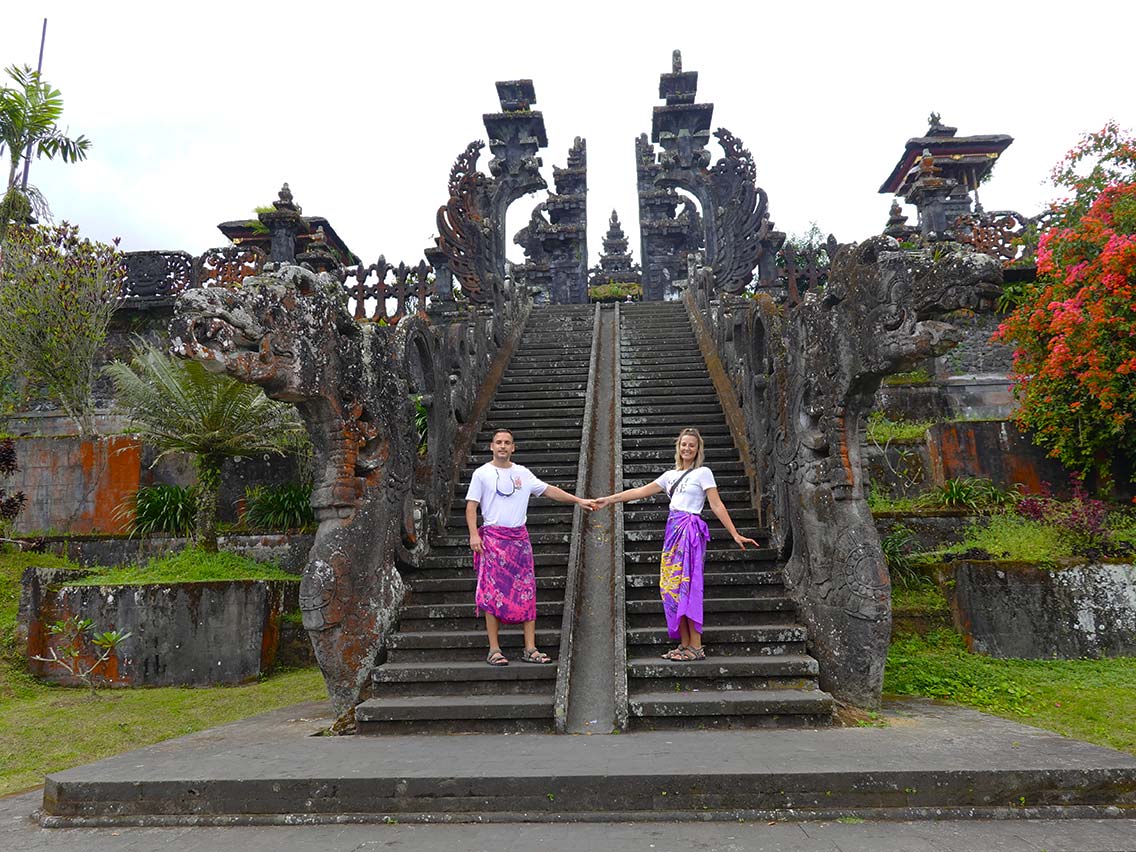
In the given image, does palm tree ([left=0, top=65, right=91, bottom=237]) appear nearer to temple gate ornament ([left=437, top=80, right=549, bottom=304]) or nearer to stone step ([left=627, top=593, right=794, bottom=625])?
temple gate ornament ([left=437, top=80, right=549, bottom=304])

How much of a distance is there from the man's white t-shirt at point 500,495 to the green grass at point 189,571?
3.42 m

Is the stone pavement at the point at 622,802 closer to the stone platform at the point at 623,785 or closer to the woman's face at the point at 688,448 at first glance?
the stone platform at the point at 623,785

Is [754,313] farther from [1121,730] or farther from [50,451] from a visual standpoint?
[50,451]

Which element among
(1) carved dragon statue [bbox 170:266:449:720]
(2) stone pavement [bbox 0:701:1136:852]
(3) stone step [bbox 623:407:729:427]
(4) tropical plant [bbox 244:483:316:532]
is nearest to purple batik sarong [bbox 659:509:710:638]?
(2) stone pavement [bbox 0:701:1136:852]

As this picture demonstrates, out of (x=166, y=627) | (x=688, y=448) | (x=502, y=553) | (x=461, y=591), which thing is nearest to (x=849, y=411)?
(x=688, y=448)

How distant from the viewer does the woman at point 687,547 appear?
188 inches

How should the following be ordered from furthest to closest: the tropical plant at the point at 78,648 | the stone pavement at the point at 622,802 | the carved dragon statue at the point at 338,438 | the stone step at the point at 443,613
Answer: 1. the tropical plant at the point at 78,648
2. the stone step at the point at 443,613
3. the carved dragon statue at the point at 338,438
4. the stone pavement at the point at 622,802

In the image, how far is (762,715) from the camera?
4.35 m

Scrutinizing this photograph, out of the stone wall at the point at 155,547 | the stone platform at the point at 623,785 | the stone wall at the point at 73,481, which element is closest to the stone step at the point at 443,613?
the stone platform at the point at 623,785

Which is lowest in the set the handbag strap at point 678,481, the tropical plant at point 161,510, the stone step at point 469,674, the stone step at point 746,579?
the stone step at point 469,674

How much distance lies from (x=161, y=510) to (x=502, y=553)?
233 inches

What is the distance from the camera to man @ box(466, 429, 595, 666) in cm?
486

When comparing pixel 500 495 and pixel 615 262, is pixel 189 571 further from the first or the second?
pixel 615 262

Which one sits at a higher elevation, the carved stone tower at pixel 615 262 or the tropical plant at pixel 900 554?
the carved stone tower at pixel 615 262
